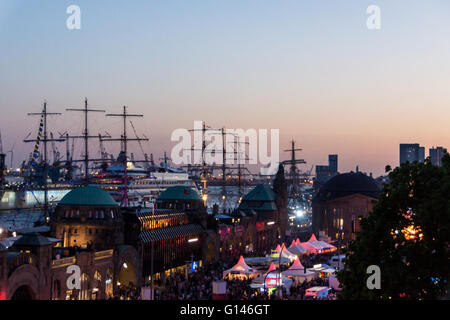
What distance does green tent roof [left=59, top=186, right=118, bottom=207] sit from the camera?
62812mm

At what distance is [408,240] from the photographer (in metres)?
29.0

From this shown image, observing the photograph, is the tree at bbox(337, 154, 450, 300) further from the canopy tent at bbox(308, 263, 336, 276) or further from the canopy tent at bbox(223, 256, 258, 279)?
the canopy tent at bbox(308, 263, 336, 276)

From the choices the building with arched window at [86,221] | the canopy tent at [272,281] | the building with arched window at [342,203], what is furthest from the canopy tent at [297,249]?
the building with arched window at [342,203]

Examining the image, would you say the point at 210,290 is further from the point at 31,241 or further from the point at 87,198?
the point at 87,198

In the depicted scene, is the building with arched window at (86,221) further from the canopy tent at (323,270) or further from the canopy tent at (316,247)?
the canopy tent at (316,247)

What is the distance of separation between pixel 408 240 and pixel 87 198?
40524 mm

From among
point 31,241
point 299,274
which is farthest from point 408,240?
point 299,274

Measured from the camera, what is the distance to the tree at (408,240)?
1096 inches

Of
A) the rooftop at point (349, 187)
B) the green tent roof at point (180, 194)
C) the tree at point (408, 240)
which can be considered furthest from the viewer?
the rooftop at point (349, 187)

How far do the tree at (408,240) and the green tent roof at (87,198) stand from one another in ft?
119

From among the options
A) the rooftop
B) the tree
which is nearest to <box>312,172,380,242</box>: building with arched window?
the rooftop

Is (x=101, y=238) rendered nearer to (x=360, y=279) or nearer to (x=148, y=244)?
(x=148, y=244)

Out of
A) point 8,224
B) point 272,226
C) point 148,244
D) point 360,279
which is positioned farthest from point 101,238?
Result: point 8,224

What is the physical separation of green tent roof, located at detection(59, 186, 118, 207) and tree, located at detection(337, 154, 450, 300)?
36.4 metres
